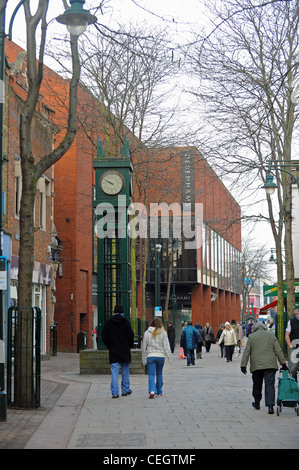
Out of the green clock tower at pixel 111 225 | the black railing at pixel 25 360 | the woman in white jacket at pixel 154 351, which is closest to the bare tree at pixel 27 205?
the black railing at pixel 25 360

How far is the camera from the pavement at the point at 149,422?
29.9 ft

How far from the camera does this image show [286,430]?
10148 mm

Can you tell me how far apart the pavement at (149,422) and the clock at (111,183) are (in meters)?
5.73

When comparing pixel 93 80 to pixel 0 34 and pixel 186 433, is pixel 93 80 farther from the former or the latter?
pixel 186 433

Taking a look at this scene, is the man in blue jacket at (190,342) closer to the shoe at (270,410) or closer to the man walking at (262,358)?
the man walking at (262,358)

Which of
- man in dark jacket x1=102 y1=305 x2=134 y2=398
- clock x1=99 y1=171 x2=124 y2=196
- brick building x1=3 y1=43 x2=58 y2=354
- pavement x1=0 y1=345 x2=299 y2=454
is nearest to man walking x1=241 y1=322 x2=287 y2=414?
pavement x1=0 y1=345 x2=299 y2=454

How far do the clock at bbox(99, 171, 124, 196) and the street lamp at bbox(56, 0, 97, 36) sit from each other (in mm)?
9070

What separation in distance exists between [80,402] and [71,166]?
27793 millimetres

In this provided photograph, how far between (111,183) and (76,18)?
9310 millimetres

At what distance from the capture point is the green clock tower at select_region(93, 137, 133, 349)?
67.9 ft

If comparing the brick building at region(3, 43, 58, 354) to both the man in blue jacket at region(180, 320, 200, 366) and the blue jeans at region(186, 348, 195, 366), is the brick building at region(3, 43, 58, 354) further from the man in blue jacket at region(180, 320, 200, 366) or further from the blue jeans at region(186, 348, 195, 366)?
the blue jeans at region(186, 348, 195, 366)

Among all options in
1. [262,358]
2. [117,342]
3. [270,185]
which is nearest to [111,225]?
[270,185]

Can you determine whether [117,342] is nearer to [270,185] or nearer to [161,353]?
[161,353]

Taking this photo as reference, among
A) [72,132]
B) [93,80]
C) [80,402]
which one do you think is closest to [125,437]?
[80,402]
